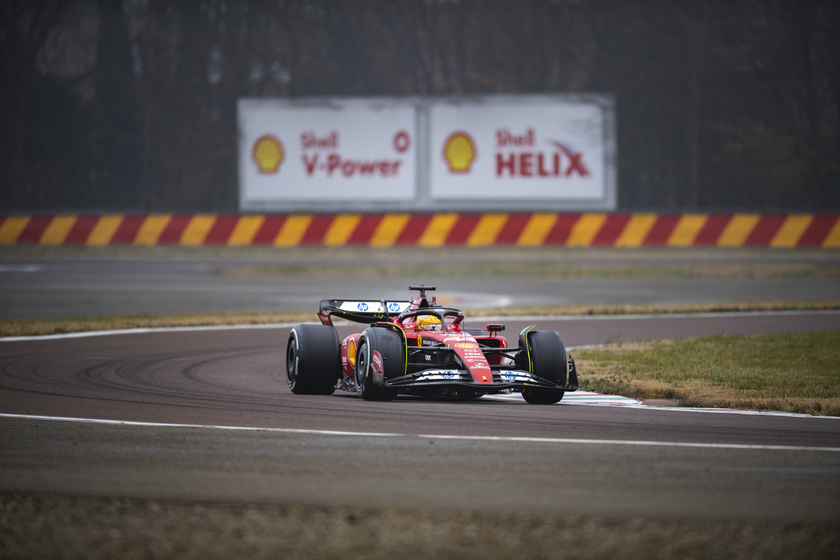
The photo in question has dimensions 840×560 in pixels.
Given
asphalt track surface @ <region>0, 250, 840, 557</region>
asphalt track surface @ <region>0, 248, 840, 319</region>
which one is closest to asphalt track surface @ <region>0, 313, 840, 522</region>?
asphalt track surface @ <region>0, 250, 840, 557</region>

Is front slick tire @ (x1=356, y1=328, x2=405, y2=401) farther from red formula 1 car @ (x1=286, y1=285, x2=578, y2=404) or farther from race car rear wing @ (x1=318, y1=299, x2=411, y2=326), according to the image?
race car rear wing @ (x1=318, y1=299, x2=411, y2=326)

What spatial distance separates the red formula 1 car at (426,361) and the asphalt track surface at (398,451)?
0.23 meters

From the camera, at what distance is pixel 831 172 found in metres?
37.1

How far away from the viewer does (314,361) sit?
1252cm

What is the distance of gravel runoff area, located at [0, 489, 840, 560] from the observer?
6.05 metres

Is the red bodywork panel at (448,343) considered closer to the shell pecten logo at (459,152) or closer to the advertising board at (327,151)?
the shell pecten logo at (459,152)

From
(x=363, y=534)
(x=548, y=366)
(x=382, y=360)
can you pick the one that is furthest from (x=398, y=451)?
(x=548, y=366)

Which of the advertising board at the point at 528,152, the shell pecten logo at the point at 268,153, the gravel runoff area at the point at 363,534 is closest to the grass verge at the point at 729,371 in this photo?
the gravel runoff area at the point at 363,534

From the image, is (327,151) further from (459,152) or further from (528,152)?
(528,152)

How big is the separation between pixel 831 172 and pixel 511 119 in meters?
10.0

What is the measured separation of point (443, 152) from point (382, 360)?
2479cm

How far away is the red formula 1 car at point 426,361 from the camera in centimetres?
1141

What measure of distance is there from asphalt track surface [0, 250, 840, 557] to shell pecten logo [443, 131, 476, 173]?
22.6 meters

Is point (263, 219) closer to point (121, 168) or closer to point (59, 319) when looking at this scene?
point (121, 168)
